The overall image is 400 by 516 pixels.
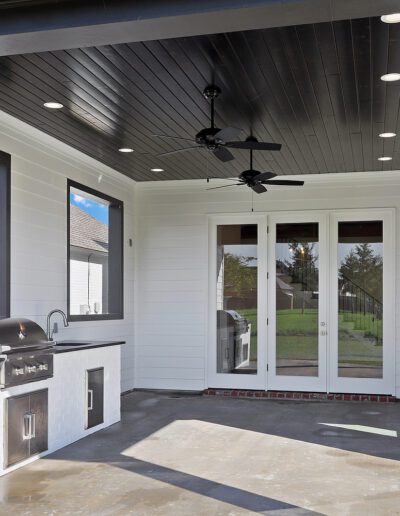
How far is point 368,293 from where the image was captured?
8.38m

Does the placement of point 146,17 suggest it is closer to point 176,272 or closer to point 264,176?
point 264,176

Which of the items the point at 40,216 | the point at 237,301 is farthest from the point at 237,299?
the point at 40,216

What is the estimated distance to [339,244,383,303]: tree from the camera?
330 inches

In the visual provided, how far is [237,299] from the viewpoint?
28.9 feet

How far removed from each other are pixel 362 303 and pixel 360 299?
0.06m

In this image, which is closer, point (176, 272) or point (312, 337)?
point (312, 337)

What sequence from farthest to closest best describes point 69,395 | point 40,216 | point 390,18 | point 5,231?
point 40,216 < point 5,231 < point 69,395 < point 390,18

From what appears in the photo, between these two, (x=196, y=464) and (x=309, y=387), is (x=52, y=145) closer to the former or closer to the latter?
(x=196, y=464)

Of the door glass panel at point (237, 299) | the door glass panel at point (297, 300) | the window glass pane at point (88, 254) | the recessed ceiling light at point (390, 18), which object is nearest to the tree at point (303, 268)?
the door glass panel at point (297, 300)

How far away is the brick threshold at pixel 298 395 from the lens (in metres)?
8.12

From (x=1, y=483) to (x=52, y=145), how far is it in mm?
3580

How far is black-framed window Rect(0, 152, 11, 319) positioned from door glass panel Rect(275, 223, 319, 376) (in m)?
3.91

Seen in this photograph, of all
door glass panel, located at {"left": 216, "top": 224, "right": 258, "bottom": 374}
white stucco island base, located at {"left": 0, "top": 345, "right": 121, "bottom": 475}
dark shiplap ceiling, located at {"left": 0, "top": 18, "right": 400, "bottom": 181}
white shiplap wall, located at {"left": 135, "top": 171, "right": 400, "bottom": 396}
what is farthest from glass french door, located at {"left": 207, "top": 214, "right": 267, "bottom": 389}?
white stucco island base, located at {"left": 0, "top": 345, "right": 121, "bottom": 475}

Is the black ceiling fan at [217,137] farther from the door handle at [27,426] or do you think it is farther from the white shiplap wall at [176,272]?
the white shiplap wall at [176,272]
